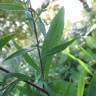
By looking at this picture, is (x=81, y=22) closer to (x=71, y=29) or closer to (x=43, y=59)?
(x=71, y=29)

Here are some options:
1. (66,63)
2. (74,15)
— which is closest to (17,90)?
(66,63)

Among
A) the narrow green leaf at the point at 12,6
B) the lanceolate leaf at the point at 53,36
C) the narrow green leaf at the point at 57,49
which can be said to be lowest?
the narrow green leaf at the point at 57,49

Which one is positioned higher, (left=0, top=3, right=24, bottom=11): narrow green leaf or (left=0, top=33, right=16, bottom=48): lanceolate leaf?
(left=0, top=3, right=24, bottom=11): narrow green leaf

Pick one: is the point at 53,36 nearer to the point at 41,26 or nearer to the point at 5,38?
the point at 41,26

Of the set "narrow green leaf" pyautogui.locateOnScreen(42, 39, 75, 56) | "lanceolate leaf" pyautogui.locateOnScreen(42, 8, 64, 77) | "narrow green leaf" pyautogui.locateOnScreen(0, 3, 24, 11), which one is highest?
"narrow green leaf" pyautogui.locateOnScreen(0, 3, 24, 11)

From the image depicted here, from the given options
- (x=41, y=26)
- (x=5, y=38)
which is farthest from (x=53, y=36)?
(x=5, y=38)

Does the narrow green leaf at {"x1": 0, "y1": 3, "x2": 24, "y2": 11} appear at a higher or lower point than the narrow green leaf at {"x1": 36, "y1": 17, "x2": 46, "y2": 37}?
higher

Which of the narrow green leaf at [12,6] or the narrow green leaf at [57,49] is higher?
the narrow green leaf at [12,6]

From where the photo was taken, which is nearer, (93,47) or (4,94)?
(4,94)

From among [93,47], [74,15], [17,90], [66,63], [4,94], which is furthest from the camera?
[74,15]
